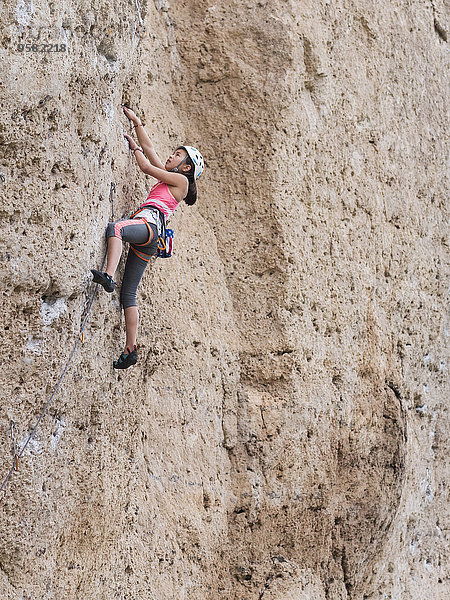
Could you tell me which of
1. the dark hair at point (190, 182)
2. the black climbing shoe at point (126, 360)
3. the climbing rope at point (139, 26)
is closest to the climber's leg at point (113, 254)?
the black climbing shoe at point (126, 360)

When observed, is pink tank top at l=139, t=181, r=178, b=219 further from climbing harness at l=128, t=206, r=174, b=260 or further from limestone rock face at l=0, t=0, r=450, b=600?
limestone rock face at l=0, t=0, r=450, b=600

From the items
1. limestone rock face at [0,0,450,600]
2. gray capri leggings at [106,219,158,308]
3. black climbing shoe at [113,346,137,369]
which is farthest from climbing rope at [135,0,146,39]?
black climbing shoe at [113,346,137,369]

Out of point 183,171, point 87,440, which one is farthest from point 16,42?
point 87,440

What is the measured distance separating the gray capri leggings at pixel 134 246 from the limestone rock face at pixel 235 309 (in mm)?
102

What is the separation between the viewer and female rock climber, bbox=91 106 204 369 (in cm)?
406

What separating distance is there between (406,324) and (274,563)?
2.21 metres

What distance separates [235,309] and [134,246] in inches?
63.2

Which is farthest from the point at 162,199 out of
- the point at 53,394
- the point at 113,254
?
the point at 53,394

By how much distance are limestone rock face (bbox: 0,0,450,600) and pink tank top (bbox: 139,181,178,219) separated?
19cm

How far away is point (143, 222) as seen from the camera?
411 centimetres

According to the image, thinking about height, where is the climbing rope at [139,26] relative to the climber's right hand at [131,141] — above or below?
above

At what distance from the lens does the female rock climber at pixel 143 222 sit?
406 centimetres

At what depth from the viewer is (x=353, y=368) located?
6.13m

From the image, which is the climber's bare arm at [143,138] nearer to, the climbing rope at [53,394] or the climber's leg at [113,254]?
the climbing rope at [53,394]
